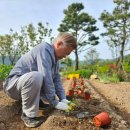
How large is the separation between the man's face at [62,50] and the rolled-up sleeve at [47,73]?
0.11 m

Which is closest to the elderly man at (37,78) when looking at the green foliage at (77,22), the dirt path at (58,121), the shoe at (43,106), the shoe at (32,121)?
the shoe at (32,121)

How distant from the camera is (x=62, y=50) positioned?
386 centimetres

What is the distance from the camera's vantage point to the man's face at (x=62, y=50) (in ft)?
12.5

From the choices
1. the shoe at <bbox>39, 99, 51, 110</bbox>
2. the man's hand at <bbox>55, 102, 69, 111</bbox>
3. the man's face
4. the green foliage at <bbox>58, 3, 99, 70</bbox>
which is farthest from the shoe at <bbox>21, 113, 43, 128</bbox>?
the green foliage at <bbox>58, 3, 99, 70</bbox>

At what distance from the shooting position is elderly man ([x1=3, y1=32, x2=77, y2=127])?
3.72 metres

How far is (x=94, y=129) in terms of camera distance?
3.65 metres

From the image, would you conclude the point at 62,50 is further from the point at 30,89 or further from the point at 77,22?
the point at 77,22

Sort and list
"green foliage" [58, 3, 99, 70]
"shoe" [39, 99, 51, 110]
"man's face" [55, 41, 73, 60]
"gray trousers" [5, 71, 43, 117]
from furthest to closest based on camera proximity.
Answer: "green foliage" [58, 3, 99, 70]
"shoe" [39, 99, 51, 110]
"man's face" [55, 41, 73, 60]
"gray trousers" [5, 71, 43, 117]

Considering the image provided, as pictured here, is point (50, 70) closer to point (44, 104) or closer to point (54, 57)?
point (54, 57)

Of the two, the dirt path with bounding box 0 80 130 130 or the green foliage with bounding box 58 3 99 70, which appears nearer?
the dirt path with bounding box 0 80 130 130

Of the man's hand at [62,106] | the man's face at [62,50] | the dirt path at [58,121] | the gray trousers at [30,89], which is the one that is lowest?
the dirt path at [58,121]

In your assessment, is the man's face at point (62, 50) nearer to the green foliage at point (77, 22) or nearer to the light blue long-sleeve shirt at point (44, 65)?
the light blue long-sleeve shirt at point (44, 65)

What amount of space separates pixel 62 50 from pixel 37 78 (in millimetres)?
453

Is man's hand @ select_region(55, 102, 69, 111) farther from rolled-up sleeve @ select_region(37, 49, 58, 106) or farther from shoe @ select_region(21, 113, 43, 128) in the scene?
shoe @ select_region(21, 113, 43, 128)
